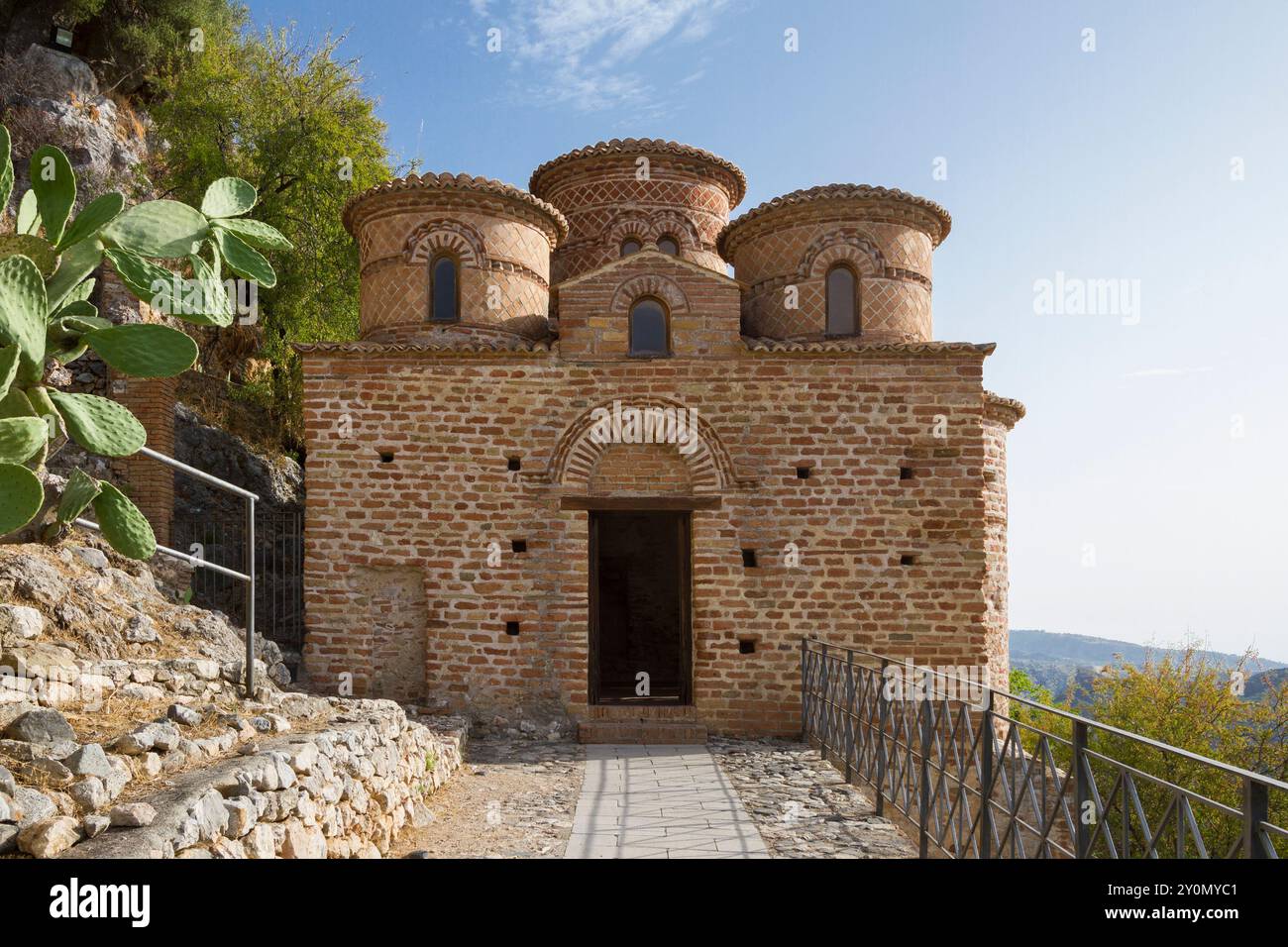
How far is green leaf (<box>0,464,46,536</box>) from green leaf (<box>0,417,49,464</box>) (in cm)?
5

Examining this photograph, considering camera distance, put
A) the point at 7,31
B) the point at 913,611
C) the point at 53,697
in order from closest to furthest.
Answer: the point at 53,697 → the point at 913,611 → the point at 7,31

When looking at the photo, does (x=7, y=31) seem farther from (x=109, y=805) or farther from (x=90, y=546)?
(x=109, y=805)

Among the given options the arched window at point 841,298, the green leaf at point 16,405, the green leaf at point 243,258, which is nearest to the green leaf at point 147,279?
the green leaf at point 243,258

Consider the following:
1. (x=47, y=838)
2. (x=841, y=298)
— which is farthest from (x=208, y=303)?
(x=841, y=298)

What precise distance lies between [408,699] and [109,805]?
6.69m

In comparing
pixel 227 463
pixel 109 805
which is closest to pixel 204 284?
pixel 109 805

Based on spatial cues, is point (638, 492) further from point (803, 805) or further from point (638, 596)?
point (638, 596)

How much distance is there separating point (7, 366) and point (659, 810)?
553 cm

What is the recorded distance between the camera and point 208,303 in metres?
4.39

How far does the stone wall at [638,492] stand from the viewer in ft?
34.1

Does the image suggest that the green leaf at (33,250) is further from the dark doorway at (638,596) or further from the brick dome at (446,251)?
the dark doorway at (638,596)

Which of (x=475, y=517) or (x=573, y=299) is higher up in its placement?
(x=573, y=299)

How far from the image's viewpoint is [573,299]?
1079cm
